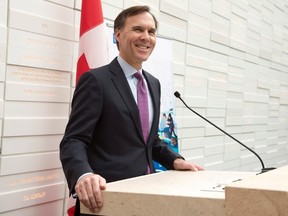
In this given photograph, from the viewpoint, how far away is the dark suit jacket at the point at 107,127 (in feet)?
4.36

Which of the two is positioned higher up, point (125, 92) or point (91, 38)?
point (91, 38)

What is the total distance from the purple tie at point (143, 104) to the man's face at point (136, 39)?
0.06 meters

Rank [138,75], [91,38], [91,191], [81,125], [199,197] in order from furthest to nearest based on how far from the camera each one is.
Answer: [91,38]
[138,75]
[81,125]
[91,191]
[199,197]

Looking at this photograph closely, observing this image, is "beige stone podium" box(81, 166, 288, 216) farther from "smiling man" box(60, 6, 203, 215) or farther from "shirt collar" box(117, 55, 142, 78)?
"shirt collar" box(117, 55, 142, 78)

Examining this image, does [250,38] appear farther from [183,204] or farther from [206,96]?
[183,204]

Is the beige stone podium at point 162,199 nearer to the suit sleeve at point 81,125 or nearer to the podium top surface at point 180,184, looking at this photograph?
the podium top surface at point 180,184

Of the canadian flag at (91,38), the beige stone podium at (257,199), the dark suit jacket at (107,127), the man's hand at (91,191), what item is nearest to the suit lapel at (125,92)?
the dark suit jacket at (107,127)

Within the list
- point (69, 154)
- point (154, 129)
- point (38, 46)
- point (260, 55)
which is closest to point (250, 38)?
point (260, 55)

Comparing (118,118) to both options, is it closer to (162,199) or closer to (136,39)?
(136,39)

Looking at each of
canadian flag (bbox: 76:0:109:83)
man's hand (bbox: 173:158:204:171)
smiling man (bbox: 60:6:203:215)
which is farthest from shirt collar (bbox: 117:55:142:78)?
canadian flag (bbox: 76:0:109:83)

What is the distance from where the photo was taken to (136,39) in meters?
1.50

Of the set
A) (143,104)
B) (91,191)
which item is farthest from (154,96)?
(91,191)

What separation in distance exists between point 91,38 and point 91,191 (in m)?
1.26

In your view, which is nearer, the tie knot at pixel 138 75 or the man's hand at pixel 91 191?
the man's hand at pixel 91 191
